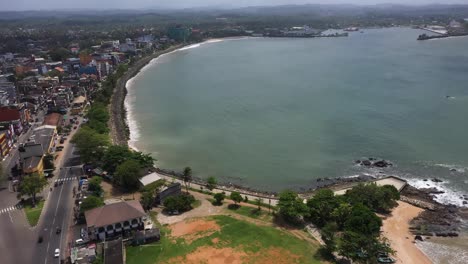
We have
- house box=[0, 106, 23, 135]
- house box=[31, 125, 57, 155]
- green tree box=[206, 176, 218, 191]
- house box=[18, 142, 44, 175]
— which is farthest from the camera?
house box=[0, 106, 23, 135]

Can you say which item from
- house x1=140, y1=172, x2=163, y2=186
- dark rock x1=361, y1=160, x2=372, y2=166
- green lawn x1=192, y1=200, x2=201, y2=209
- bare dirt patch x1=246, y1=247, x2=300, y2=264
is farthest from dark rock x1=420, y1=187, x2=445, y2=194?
house x1=140, y1=172, x2=163, y2=186

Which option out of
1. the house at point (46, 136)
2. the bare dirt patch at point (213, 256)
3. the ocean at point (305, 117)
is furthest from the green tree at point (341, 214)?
the house at point (46, 136)

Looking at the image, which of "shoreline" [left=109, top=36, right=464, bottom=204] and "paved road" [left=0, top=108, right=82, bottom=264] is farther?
"shoreline" [left=109, top=36, right=464, bottom=204]

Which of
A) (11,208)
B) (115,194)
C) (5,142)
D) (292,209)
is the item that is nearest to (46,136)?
(5,142)

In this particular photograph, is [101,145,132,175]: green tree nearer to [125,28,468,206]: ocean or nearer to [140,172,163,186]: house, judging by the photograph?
[140,172,163,186]: house

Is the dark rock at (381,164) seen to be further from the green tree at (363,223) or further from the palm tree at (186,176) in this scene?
the palm tree at (186,176)
